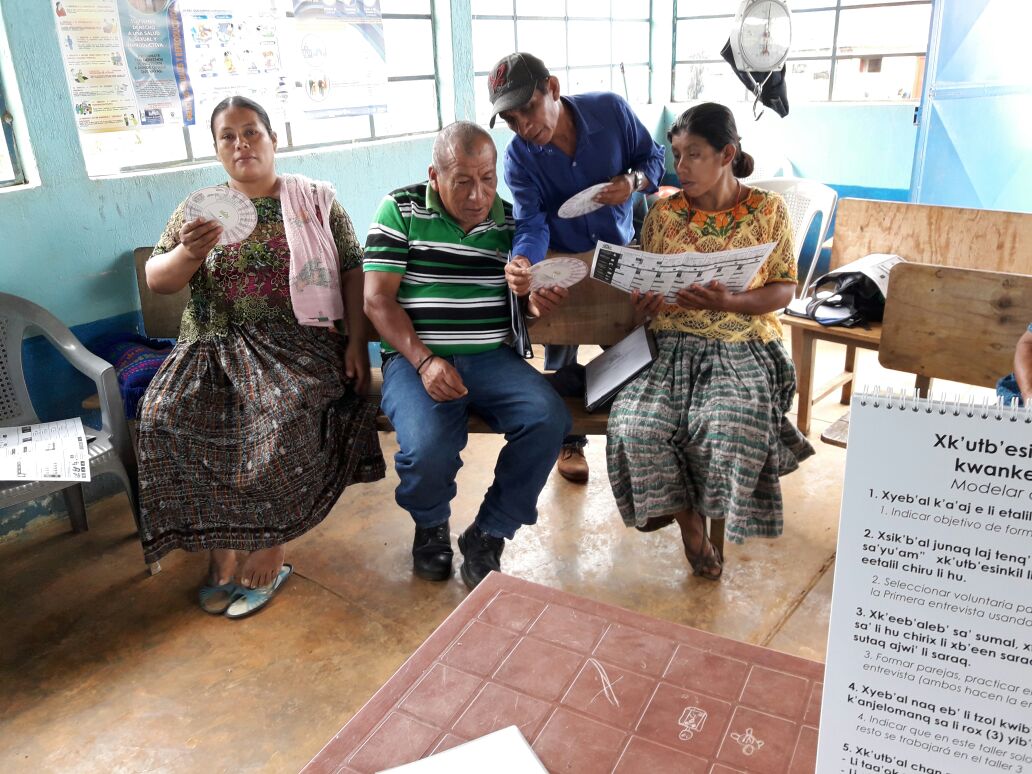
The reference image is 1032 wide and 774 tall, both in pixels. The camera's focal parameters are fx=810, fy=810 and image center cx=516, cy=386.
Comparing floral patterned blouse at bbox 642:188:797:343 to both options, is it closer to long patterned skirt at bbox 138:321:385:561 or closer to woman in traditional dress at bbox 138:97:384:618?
woman in traditional dress at bbox 138:97:384:618

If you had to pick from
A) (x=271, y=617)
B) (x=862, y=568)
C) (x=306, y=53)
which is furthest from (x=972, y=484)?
(x=306, y=53)

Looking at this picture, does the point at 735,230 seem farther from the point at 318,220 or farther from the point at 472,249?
the point at 318,220

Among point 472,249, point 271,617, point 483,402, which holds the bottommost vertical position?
point 271,617

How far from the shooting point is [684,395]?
8.38ft

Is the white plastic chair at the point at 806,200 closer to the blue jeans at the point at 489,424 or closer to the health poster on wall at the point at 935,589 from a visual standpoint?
the blue jeans at the point at 489,424

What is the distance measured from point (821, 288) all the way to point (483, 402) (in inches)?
66.9

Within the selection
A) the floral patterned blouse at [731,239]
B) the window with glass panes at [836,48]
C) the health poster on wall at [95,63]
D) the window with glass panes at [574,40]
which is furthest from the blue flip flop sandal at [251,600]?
the window with glass panes at [836,48]

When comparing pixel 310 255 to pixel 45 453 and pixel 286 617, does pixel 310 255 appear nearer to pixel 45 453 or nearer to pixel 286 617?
pixel 45 453

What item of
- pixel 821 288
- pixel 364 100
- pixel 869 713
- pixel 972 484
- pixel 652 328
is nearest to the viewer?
pixel 972 484

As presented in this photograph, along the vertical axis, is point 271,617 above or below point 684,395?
below

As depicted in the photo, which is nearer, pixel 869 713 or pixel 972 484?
pixel 972 484

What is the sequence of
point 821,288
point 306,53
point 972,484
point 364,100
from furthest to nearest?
point 364,100, point 306,53, point 821,288, point 972,484

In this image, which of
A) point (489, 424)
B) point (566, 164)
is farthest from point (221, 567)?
point (566, 164)

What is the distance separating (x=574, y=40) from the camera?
5.89 metres
